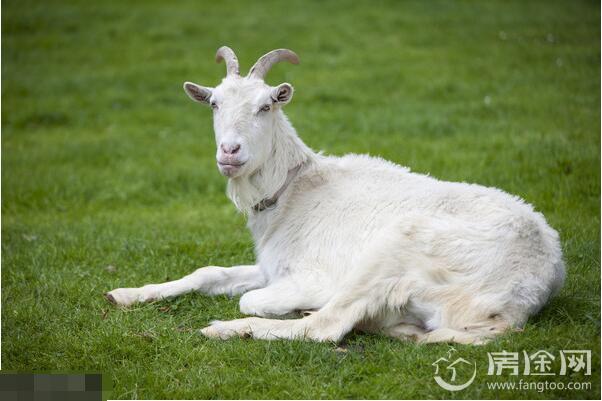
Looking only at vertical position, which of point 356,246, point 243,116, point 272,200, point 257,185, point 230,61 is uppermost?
point 230,61

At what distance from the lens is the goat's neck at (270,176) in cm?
723

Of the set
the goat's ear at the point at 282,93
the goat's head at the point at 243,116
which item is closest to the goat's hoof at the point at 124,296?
the goat's head at the point at 243,116

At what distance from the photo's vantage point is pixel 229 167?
6645 millimetres

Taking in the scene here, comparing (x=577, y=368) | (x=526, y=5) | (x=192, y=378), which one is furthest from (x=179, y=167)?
(x=526, y=5)

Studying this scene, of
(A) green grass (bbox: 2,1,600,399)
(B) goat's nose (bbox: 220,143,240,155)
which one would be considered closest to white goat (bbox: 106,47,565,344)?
(B) goat's nose (bbox: 220,143,240,155)

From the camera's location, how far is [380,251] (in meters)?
6.22

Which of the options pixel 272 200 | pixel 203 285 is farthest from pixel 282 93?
pixel 203 285

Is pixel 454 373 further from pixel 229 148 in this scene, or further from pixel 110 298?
pixel 110 298

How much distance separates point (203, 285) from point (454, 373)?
8.90ft

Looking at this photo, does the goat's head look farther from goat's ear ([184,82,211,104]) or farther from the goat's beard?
the goat's beard

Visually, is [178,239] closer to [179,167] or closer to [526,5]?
[179,167]

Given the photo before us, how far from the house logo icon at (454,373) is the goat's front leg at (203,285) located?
2376 mm

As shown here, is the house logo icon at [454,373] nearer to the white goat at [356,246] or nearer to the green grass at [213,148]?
the green grass at [213,148]

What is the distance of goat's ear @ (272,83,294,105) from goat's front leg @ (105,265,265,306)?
4.97 feet
